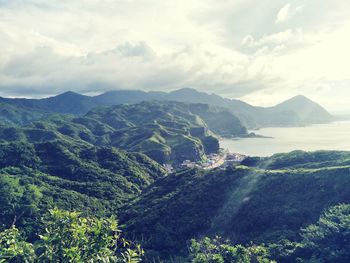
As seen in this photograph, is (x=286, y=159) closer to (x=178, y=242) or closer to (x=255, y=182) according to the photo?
(x=255, y=182)

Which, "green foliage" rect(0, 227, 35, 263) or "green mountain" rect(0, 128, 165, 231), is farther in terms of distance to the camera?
"green mountain" rect(0, 128, 165, 231)

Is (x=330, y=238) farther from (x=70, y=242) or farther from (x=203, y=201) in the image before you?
(x=70, y=242)

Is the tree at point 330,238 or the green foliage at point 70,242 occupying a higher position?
the green foliage at point 70,242

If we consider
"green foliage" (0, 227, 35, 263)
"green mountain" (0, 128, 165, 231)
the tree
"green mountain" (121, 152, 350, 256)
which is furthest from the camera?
"green mountain" (0, 128, 165, 231)

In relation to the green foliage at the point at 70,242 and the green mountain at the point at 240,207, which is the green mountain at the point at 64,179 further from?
the green foliage at the point at 70,242

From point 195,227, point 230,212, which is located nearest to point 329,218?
point 230,212

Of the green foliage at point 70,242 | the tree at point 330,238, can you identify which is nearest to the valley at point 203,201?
the tree at point 330,238

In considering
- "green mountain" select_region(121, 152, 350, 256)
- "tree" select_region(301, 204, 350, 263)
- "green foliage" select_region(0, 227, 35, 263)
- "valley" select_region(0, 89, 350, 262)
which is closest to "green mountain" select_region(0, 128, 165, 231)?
"valley" select_region(0, 89, 350, 262)

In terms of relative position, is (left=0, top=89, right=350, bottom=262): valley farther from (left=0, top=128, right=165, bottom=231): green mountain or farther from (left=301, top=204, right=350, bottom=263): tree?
(left=301, top=204, right=350, bottom=263): tree
